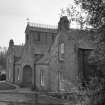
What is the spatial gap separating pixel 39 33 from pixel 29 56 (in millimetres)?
5981

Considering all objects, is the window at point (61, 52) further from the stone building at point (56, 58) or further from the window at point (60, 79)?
the window at point (60, 79)

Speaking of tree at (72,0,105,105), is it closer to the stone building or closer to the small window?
the stone building

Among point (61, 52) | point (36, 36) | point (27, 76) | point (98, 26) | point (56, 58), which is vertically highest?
point (36, 36)

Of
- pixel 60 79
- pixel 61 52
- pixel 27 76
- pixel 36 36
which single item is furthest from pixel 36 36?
pixel 60 79

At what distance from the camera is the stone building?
61.9 feet

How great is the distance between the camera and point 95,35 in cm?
1040

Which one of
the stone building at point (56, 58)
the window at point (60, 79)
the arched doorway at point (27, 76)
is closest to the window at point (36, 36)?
the stone building at point (56, 58)

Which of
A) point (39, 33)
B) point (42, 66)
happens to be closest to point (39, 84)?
point (42, 66)

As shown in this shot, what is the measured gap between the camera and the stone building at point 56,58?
18859mm

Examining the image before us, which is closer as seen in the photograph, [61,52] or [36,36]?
[61,52]

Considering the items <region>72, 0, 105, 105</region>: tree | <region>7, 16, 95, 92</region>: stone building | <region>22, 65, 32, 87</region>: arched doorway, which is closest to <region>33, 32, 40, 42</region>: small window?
<region>7, 16, 95, 92</region>: stone building

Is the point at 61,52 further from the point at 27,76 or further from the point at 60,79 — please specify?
the point at 27,76

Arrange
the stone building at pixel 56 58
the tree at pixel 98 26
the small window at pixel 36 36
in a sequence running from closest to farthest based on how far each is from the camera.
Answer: the tree at pixel 98 26 → the stone building at pixel 56 58 → the small window at pixel 36 36

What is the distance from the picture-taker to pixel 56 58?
22.6 m
